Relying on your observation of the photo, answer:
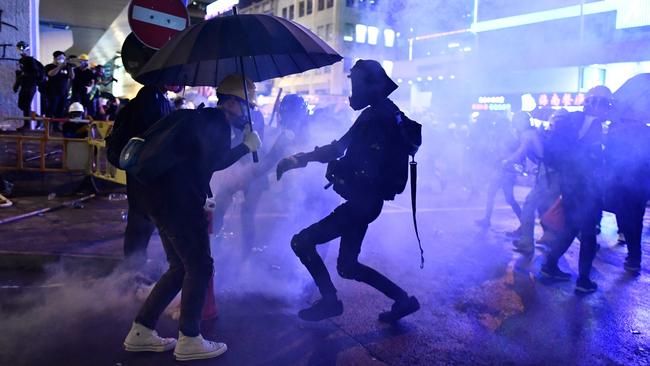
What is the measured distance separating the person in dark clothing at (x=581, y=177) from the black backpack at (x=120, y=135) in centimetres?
362

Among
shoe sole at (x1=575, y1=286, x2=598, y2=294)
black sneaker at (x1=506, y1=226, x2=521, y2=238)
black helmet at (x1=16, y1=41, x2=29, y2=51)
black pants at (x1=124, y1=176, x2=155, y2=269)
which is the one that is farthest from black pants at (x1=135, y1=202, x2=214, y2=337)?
black helmet at (x1=16, y1=41, x2=29, y2=51)

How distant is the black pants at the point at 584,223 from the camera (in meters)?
4.32

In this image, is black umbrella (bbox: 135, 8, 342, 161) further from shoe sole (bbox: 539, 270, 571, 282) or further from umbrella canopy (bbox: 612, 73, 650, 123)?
umbrella canopy (bbox: 612, 73, 650, 123)

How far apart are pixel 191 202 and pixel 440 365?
169cm

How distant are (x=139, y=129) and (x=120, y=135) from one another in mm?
125

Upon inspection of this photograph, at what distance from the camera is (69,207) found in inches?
261

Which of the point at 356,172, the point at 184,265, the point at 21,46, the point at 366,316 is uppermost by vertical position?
the point at 21,46

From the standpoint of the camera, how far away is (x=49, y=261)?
14.6ft

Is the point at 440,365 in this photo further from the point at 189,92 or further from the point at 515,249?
the point at 189,92

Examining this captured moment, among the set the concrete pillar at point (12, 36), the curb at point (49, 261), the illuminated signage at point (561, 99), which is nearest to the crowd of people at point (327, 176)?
the curb at point (49, 261)

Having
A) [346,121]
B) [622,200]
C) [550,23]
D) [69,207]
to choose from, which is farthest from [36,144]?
[622,200]

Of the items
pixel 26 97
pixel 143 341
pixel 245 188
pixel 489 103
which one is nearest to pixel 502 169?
pixel 245 188

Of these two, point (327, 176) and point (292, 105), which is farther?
point (292, 105)

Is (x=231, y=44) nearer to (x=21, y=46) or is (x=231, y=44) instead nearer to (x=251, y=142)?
(x=251, y=142)
